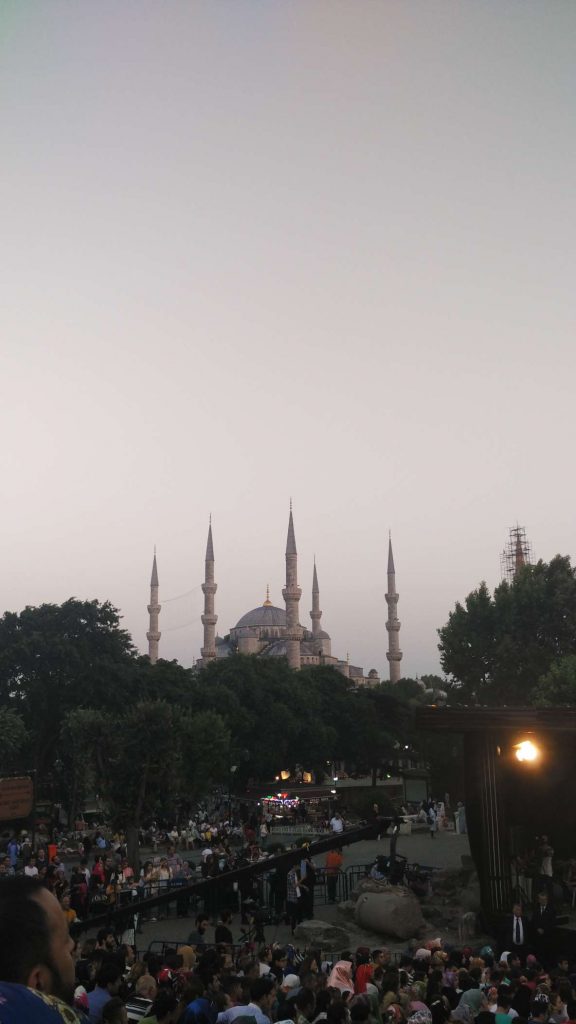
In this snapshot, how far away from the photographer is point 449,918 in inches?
678

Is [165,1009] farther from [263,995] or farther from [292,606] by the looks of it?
[292,606]

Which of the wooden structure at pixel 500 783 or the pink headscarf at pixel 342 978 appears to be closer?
the pink headscarf at pixel 342 978

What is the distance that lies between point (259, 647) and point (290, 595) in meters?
27.0

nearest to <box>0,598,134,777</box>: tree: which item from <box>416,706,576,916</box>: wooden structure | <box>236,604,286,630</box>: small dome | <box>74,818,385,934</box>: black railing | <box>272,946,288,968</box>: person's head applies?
<box>74,818,385,934</box>: black railing

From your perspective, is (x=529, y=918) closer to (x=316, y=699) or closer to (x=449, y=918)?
(x=449, y=918)

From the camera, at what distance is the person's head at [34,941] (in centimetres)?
215

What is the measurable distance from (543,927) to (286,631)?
81353mm

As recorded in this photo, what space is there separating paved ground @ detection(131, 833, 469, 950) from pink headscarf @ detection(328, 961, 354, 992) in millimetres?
5606

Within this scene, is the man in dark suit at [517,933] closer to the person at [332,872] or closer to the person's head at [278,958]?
the person's head at [278,958]

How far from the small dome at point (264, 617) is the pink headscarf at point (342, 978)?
100565 mm

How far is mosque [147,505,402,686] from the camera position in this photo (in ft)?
263

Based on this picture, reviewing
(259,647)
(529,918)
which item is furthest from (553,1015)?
(259,647)

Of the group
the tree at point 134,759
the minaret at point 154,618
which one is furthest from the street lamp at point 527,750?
the minaret at point 154,618

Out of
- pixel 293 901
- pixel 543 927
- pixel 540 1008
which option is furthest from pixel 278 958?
pixel 293 901
